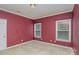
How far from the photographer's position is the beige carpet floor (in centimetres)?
233

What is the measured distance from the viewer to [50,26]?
2.55 metres

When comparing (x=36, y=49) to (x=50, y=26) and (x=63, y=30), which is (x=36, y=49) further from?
(x=63, y=30)

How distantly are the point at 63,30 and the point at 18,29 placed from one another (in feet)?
3.42

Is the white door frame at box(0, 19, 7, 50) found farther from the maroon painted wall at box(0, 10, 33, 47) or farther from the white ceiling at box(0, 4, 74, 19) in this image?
the white ceiling at box(0, 4, 74, 19)

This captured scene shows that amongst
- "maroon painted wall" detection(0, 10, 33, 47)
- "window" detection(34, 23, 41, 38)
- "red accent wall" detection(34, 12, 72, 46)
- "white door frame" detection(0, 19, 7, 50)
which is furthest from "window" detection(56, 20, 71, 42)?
"white door frame" detection(0, 19, 7, 50)

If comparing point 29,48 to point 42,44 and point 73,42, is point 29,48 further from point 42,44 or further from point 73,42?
point 73,42

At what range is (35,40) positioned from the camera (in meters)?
2.48

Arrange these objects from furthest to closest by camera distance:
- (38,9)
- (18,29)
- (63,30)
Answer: (18,29) → (63,30) → (38,9)

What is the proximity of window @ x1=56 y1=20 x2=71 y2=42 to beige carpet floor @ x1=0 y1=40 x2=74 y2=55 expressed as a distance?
0.77 ft

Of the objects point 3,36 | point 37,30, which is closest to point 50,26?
point 37,30

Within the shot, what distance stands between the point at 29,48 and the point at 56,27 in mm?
803

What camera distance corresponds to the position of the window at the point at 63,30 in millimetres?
2307

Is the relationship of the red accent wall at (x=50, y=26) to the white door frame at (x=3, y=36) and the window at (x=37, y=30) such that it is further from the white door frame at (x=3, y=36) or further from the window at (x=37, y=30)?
the white door frame at (x=3, y=36)
